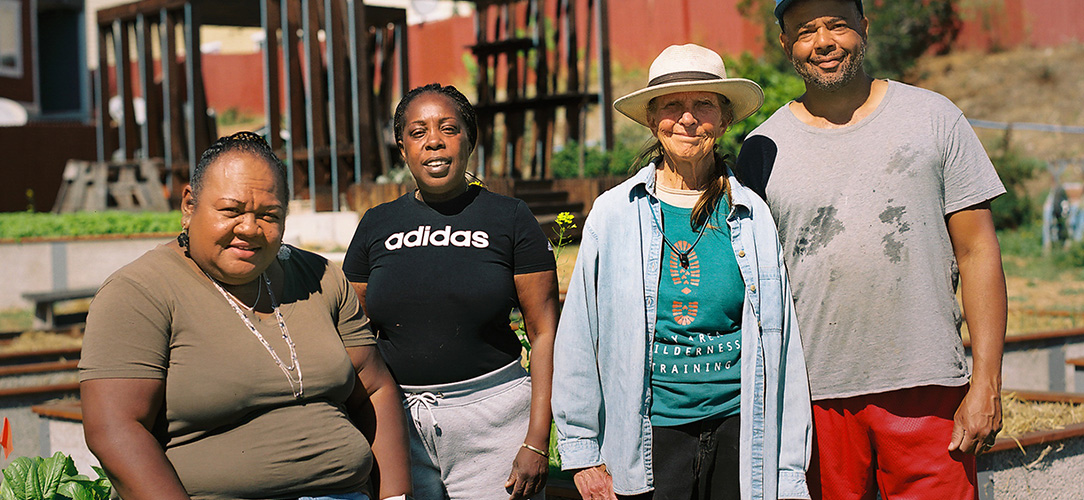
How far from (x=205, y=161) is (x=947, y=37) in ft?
85.2

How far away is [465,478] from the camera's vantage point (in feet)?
9.41

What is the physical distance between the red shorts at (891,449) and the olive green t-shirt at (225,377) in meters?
1.34

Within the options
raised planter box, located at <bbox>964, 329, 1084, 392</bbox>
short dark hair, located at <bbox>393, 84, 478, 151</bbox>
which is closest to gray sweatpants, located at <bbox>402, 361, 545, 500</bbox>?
short dark hair, located at <bbox>393, 84, 478, 151</bbox>

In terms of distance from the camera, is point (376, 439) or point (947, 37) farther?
point (947, 37)

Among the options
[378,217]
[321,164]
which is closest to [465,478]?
[378,217]

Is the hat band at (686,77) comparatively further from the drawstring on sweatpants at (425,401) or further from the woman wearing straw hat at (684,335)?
the drawstring on sweatpants at (425,401)

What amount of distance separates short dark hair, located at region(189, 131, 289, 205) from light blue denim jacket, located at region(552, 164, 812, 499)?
86 centimetres

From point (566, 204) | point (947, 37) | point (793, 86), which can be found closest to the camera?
point (566, 204)

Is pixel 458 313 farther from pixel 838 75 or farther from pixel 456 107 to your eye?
pixel 838 75

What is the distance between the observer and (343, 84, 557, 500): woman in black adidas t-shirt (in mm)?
2789

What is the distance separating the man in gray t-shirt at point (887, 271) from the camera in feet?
8.73

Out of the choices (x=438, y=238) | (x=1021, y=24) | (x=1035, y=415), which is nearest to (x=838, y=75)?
(x=438, y=238)

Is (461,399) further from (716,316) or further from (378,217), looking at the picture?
(716,316)

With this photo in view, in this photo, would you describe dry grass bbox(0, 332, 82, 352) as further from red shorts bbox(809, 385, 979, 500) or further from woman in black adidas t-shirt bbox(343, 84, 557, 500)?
red shorts bbox(809, 385, 979, 500)
